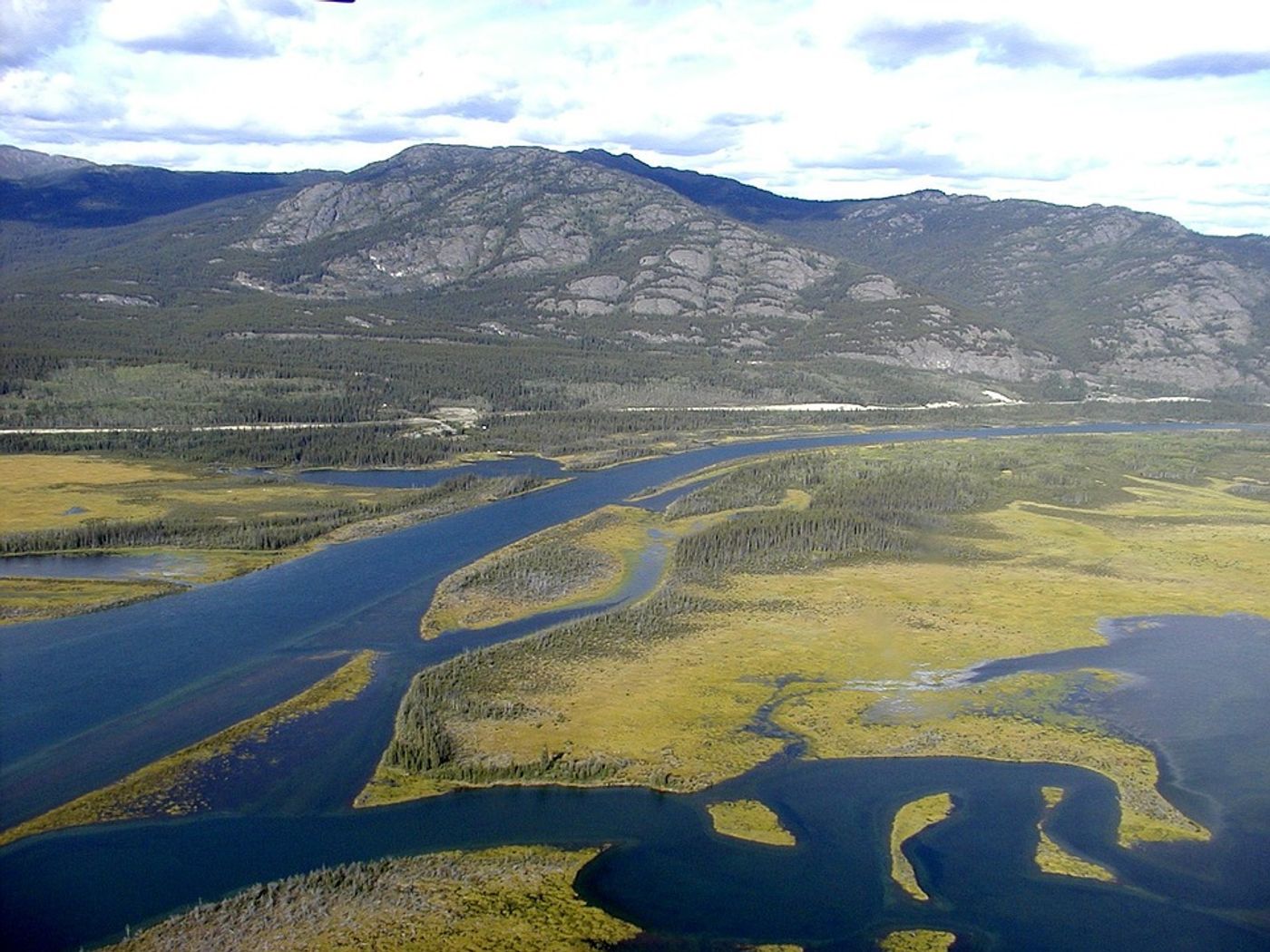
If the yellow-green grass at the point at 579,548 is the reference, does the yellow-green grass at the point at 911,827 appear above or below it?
below

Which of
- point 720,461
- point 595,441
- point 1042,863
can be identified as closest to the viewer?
point 1042,863

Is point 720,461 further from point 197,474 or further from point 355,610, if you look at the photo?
point 355,610

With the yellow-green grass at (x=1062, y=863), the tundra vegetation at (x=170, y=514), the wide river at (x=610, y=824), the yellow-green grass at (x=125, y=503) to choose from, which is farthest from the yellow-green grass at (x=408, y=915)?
the tundra vegetation at (x=170, y=514)

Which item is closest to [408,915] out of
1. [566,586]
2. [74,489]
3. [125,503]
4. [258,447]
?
[566,586]

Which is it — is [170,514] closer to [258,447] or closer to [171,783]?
[258,447]

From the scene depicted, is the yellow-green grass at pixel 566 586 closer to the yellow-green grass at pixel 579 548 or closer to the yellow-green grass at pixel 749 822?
the yellow-green grass at pixel 579 548

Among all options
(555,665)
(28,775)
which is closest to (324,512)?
(555,665)

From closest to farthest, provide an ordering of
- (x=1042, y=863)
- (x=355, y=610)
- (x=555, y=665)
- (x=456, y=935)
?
1. (x=456, y=935)
2. (x=1042, y=863)
3. (x=555, y=665)
4. (x=355, y=610)

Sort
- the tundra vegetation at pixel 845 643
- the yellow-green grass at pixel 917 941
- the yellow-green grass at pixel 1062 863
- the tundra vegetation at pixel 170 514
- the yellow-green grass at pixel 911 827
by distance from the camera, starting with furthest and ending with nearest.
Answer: the tundra vegetation at pixel 170 514 < the tundra vegetation at pixel 845 643 < the yellow-green grass at pixel 1062 863 < the yellow-green grass at pixel 911 827 < the yellow-green grass at pixel 917 941

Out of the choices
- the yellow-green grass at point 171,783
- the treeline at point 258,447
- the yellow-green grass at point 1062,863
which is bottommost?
the yellow-green grass at point 1062,863
